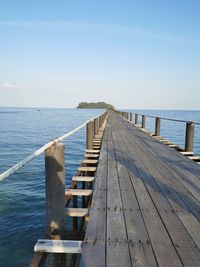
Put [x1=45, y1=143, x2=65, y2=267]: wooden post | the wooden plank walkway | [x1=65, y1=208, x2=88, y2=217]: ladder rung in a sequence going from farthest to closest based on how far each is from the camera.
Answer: [x1=65, y1=208, x2=88, y2=217]: ladder rung → [x1=45, y1=143, x2=65, y2=267]: wooden post → the wooden plank walkway

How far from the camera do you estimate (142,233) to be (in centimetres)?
269

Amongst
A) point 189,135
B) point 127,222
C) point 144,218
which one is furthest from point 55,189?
point 189,135

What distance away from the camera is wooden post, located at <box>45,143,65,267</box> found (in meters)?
2.90

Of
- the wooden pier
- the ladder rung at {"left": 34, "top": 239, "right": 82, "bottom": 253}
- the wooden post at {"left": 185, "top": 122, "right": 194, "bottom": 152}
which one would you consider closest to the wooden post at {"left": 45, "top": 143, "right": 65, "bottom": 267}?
the wooden pier

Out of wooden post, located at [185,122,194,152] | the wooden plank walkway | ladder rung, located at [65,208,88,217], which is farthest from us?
wooden post, located at [185,122,194,152]

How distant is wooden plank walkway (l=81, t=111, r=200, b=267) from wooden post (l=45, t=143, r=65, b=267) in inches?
16.3

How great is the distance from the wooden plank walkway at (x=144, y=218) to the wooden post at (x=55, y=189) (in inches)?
16.3

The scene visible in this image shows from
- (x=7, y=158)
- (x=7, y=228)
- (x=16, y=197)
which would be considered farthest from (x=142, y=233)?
(x=7, y=158)

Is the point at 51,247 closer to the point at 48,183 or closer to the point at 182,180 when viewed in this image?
the point at 48,183

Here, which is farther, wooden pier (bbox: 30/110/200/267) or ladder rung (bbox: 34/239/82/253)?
ladder rung (bbox: 34/239/82/253)

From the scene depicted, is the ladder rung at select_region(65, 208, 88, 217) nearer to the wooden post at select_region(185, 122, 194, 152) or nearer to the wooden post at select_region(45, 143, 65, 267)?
the wooden post at select_region(45, 143, 65, 267)

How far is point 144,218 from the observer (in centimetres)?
305

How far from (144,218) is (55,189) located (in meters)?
1.15

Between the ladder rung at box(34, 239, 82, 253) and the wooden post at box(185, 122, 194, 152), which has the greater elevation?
the wooden post at box(185, 122, 194, 152)
